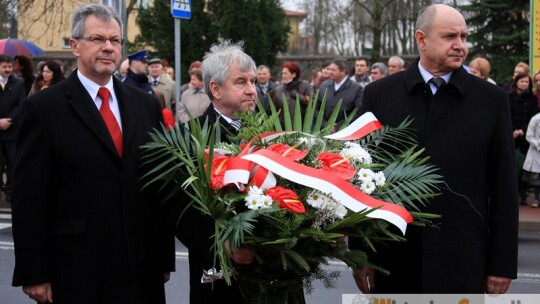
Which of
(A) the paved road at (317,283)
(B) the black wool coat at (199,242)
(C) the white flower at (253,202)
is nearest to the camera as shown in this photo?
(C) the white flower at (253,202)

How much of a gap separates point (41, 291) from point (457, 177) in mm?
1931

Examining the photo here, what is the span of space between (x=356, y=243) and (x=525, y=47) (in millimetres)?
22219

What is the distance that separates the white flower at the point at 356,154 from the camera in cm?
343

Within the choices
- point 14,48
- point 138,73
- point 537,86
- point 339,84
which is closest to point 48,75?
point 138,73

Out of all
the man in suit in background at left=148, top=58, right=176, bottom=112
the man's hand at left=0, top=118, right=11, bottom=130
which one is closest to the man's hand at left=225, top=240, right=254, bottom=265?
the man's hand at left=0, top=118, right=11, bottom=130

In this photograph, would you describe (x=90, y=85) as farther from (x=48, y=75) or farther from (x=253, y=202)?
(x=48, y=75)

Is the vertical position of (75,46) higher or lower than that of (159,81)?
higher

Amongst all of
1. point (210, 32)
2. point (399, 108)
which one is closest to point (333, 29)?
point (210, 32)

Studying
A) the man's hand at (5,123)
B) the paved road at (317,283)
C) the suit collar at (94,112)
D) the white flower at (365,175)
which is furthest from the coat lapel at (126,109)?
the man's hand at (5,123)

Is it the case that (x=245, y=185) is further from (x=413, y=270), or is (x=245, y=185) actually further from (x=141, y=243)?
(x=413, y=270)

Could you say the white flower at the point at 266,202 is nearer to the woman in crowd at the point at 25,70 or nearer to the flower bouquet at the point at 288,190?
the flower bouquet at the point at 288,190

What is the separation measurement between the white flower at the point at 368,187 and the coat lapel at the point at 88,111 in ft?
3.67

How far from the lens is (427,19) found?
13.0ft

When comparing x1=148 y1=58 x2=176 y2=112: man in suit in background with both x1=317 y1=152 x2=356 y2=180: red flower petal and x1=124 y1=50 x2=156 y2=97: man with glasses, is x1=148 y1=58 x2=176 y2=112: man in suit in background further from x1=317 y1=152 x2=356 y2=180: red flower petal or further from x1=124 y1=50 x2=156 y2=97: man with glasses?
x1=317 y1=152 x2=356 y2=180: red flower petal
